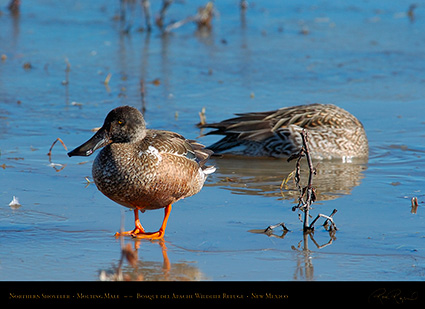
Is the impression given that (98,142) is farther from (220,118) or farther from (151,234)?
(220,118)

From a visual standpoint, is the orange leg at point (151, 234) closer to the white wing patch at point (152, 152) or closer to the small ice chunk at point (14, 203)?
the white wing patch at point (152, 152)

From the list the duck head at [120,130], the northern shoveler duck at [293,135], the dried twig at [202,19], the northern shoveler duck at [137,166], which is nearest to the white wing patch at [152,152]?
the northern shoveler duck at [137,166]

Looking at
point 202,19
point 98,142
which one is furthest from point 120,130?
point 202,19

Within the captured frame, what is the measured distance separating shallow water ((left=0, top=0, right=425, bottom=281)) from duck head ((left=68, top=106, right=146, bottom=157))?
1.93ft

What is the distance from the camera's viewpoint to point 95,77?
1086 centimetres

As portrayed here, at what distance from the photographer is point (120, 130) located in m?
5.37

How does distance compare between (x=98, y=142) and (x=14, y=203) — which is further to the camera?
(x=14, y=203)

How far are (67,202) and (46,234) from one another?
2.75 feet
